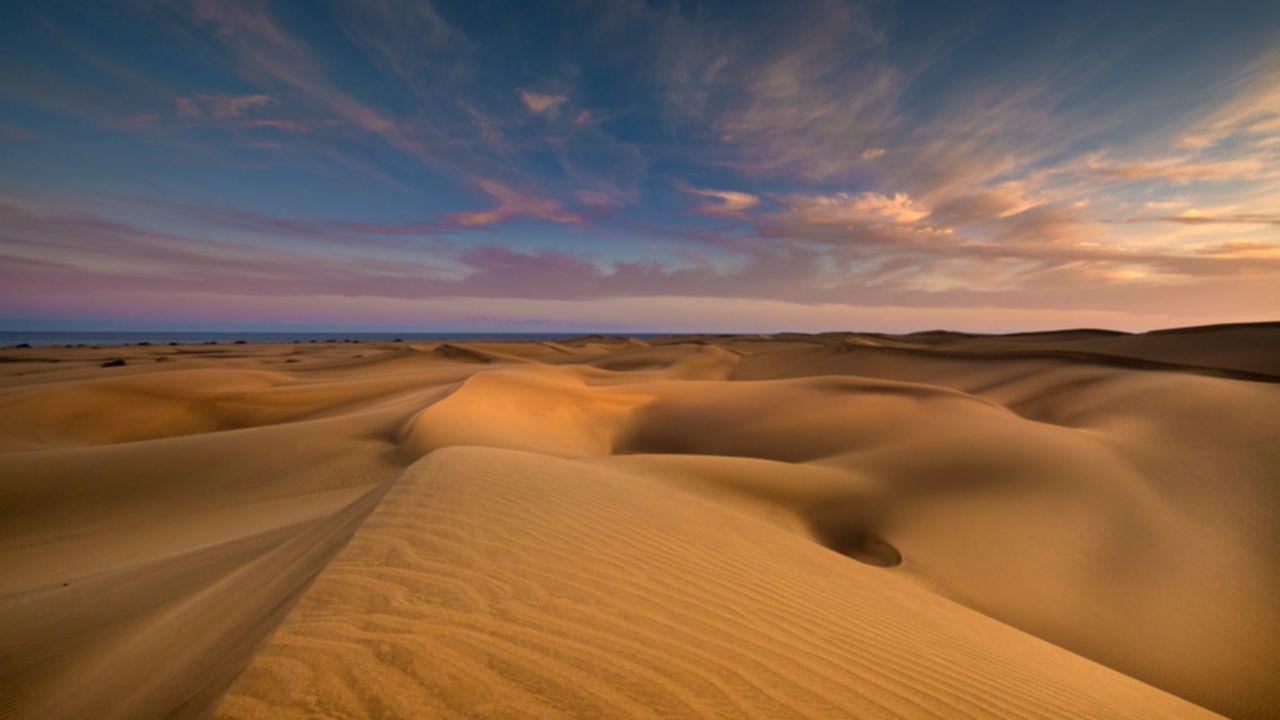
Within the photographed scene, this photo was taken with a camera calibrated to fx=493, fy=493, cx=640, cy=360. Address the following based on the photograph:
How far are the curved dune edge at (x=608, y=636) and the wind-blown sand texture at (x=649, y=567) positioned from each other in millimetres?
16

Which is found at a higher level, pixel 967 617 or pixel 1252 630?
pixel 967 617

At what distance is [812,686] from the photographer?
2.12 meters

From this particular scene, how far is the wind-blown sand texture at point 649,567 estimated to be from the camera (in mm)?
1972

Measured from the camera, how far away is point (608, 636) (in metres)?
2.18

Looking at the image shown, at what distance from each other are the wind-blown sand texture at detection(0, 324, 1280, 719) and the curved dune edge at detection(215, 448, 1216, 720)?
16 millimetres

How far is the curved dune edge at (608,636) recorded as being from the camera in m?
1.75

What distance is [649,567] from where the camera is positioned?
3.09 meters

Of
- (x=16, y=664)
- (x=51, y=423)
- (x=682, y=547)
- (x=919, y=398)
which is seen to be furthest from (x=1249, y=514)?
(x=51, y=423)

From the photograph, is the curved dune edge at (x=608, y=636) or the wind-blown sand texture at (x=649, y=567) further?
the wind-blown sand texture at (x=649, y=567)

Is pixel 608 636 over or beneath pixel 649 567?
over

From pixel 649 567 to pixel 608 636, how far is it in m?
0.94

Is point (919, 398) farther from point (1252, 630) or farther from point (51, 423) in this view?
point (51, 423)

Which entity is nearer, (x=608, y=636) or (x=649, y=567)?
(x=608, y=636)

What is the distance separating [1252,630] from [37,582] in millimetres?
11311
